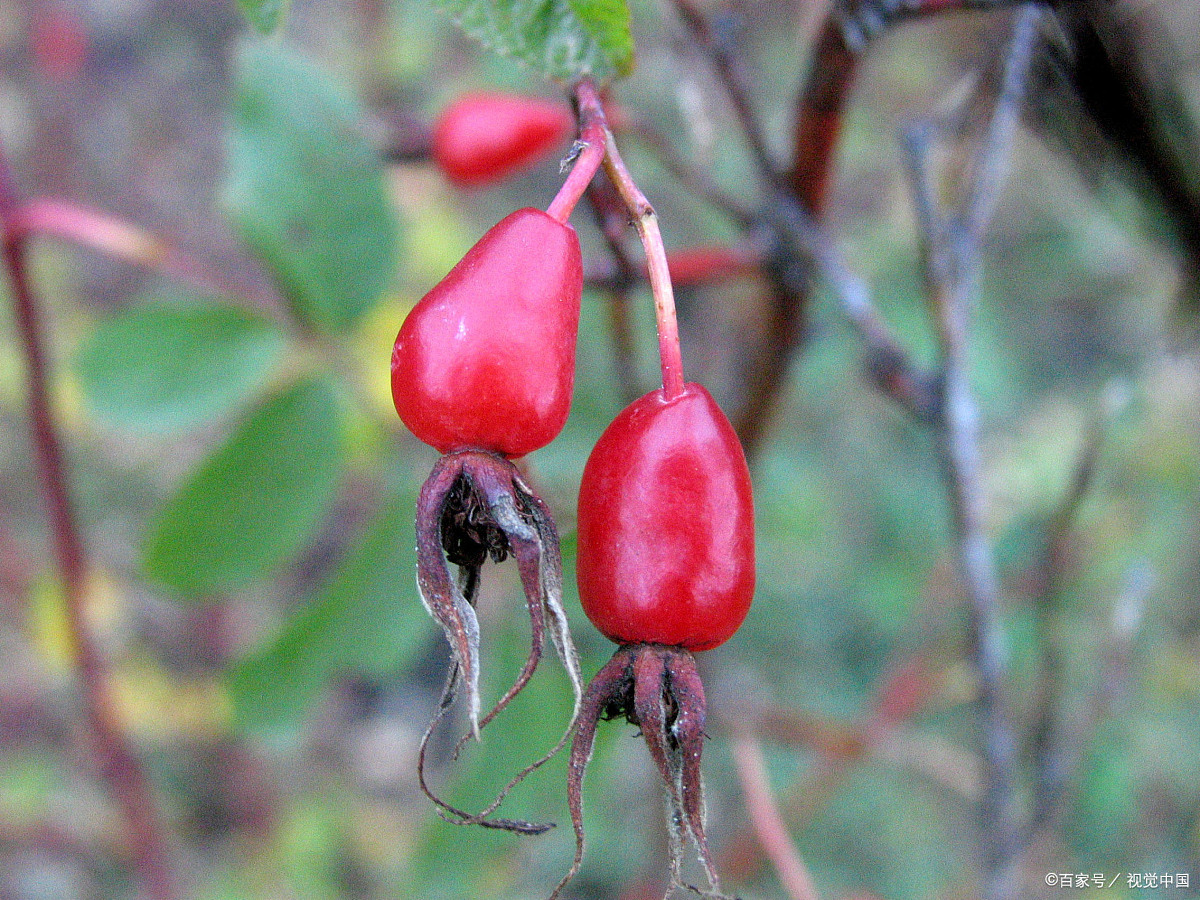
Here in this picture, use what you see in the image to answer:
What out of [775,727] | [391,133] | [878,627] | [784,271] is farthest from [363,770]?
[784,271]

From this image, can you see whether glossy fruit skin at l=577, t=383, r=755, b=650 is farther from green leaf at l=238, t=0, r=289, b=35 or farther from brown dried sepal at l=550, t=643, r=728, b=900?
green leaf at l=238, t=0, r=289, b=35

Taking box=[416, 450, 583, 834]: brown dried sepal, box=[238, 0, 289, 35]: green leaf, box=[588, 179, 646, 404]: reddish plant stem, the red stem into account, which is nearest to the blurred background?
box=[588, 179, 646, 404]: reddish plant stem

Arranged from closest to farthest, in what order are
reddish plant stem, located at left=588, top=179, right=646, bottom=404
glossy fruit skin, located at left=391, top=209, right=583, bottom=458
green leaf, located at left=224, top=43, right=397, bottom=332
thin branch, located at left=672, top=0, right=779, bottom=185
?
glossy fruit skin, located at left=391, top=209, right=583, bottom=458 < reddish plant stem, located at left=588, top=179, right=646, bottom=404 < thin branch, located at left=672, top=0, right=779, bottom=185 < green leaf, located at left=224, top=43, right=397, bottom=332

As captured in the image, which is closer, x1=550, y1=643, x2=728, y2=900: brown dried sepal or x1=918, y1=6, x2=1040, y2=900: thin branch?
x1=550, y1=643, x2=728, y2=900: brown dried sepal

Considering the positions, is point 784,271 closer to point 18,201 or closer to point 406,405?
point 406,405

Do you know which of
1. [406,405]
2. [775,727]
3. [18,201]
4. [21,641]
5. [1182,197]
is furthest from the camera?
[21,641]

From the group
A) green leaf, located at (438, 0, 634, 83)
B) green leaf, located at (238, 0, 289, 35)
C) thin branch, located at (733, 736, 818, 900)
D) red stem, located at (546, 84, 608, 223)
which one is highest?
green leaf, located at (238, 0, 289, 35)

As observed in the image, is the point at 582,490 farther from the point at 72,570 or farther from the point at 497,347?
the point at 72,570
